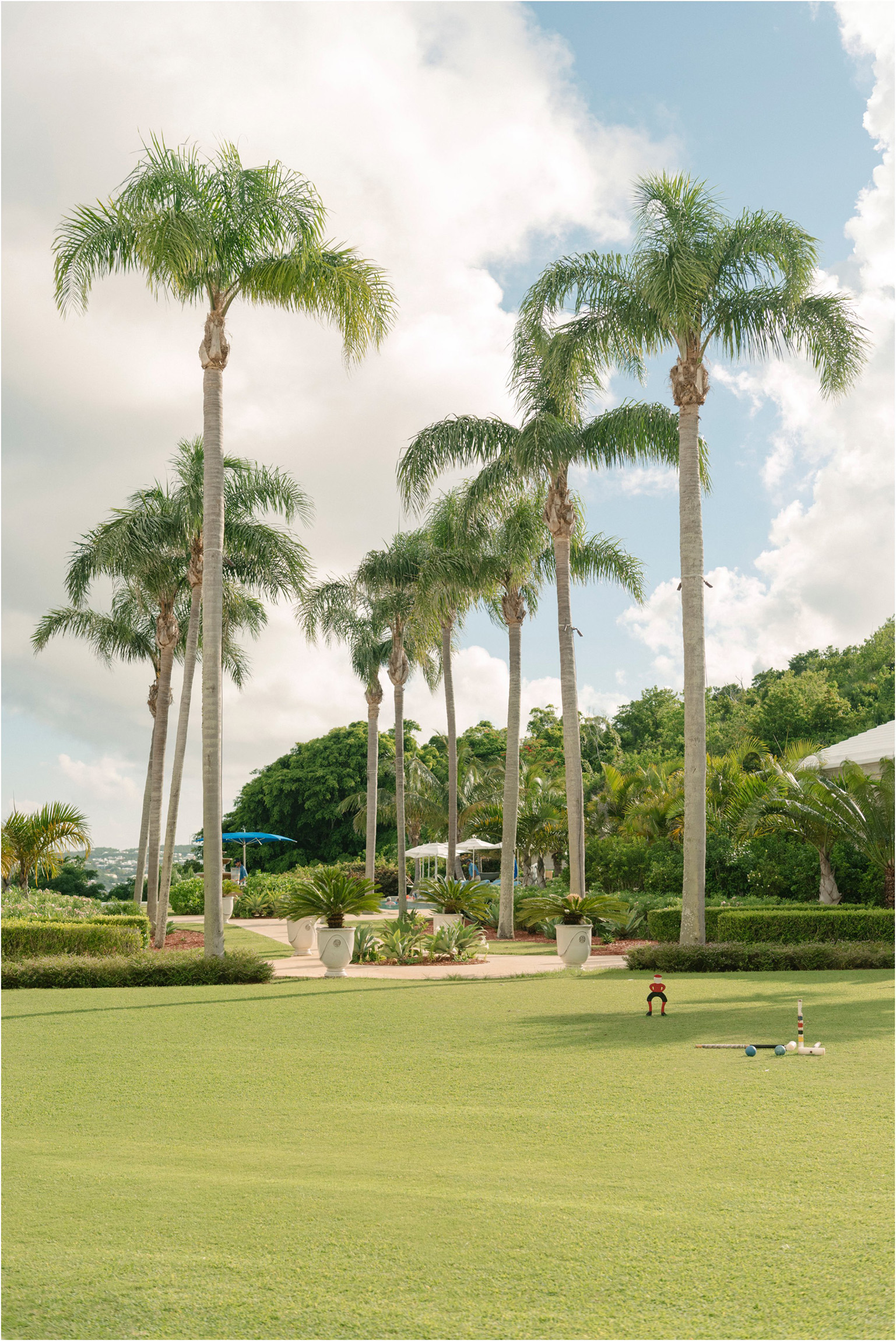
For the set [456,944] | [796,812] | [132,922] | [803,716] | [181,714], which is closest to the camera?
[456,944]

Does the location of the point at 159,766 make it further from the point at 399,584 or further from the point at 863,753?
the point at 863,753

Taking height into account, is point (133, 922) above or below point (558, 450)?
below

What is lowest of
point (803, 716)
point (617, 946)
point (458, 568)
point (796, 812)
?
point (617, 946)

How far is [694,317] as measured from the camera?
671 inches

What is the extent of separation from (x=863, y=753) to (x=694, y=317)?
12.1 meters

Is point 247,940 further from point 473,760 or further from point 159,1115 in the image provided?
point 473,760

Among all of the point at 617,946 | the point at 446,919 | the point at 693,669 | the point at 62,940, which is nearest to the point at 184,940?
the point at 62,940

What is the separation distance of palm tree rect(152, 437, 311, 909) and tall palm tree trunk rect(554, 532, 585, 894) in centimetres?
541

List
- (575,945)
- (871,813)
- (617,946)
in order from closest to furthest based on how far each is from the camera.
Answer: (575,945), (871,813), (617,946)

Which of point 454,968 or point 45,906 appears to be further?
point 45,906

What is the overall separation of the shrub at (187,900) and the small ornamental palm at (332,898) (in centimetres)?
1871

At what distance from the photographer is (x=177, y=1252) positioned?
12.8 ft

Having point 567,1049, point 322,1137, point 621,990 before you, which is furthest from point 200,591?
point 322,1137

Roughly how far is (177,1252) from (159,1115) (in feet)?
8.76
